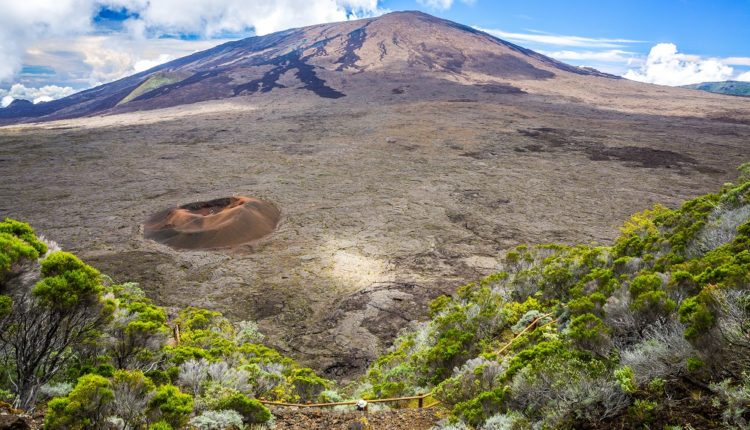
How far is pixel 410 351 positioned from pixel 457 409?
283 cm

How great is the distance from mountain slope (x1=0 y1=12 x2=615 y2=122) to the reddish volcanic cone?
39.0 metres

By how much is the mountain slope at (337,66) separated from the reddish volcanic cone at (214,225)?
39006mm

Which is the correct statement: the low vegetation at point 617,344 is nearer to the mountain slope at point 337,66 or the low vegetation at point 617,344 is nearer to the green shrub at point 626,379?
the green shrub at point 626,379

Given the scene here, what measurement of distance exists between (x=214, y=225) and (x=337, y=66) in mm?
62540

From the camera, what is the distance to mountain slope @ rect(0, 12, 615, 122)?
2408 inches

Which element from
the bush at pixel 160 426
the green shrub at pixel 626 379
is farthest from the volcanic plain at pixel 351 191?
the green shrub at pixel 626 379

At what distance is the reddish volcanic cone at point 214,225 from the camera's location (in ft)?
45.5

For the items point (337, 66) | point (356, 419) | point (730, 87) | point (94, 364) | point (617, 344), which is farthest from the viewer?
point (730, 87)

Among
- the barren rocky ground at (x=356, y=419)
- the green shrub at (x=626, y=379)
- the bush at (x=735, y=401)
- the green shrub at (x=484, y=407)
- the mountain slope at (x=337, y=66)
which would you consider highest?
the mountain slope at (x=337, y=66)

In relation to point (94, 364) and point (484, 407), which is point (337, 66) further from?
point (484, 407)

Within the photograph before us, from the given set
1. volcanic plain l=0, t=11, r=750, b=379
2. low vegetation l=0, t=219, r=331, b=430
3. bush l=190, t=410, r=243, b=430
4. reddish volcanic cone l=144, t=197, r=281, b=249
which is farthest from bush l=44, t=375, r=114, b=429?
reddish volcanic cone l=144, t=197, r=281, b=249

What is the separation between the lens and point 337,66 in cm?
7144

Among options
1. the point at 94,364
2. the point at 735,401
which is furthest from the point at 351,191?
the point at 735,401

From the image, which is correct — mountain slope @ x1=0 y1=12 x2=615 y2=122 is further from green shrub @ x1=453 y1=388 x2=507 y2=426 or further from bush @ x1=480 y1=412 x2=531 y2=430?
bush @ x1=480 y1=412 x2=531 y2=430
